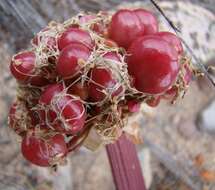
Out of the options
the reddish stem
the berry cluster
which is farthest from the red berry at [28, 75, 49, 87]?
the reddish stem

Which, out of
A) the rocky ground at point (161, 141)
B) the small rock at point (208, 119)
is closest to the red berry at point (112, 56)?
the rocky ground at point (161, 141)

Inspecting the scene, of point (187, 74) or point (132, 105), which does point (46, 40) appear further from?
point (187, 74)

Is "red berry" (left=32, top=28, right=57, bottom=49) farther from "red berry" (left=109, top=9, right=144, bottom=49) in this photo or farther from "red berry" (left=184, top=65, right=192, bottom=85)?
"red berry" (left=184, top=65, right=192, bottom=85)

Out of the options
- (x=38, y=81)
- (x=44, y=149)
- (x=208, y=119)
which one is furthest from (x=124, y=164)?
(x=208, y=119)

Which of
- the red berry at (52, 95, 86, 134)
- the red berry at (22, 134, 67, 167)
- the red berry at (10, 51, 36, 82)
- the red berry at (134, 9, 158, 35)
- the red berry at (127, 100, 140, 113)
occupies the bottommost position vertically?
the red berry at (22, 134, 67, 167)

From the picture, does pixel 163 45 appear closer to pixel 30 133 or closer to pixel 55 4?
pixel 30 133
